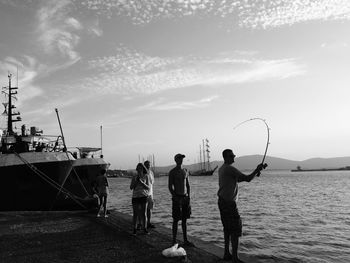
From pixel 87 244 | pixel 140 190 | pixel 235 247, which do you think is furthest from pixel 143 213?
pixel 235 247

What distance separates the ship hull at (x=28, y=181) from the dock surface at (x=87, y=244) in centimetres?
564

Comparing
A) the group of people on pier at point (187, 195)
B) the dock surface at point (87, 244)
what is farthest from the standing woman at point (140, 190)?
the dock surface at point (87, 244)

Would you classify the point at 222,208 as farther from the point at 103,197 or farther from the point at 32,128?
the point at 32,128

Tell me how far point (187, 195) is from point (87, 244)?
268 centimetres

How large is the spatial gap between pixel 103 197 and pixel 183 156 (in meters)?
5.96

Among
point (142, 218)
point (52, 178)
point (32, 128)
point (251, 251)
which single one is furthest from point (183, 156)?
point (32, 128)

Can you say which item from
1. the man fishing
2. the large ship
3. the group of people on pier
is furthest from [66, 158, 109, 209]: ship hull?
the man fishing

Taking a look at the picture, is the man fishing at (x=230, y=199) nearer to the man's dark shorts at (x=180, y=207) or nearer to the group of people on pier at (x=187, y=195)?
the group of people on pier at (x=187, y=195)

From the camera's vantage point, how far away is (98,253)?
307 inches

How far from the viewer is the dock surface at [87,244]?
291 inches

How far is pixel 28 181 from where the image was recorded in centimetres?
1797

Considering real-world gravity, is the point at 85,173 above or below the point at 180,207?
above

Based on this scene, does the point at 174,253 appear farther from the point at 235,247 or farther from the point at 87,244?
the point at 87,244

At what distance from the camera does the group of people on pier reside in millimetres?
6852
